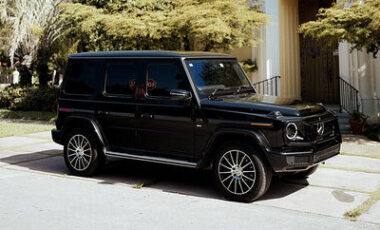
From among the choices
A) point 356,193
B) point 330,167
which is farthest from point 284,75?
point 356,193

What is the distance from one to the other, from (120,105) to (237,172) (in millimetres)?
2322

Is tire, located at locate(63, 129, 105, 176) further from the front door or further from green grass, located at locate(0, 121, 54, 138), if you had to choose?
the front door

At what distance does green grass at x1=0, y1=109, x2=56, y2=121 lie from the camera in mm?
17486

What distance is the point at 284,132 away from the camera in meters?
5.68

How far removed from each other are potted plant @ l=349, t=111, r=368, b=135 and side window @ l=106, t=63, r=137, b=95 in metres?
6.75

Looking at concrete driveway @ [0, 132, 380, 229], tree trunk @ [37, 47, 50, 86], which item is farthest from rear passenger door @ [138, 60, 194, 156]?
tree trunk @ [37, 47, 50, 86]

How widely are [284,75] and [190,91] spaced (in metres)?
9.93

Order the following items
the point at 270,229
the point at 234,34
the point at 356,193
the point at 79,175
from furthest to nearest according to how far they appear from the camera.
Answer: the point at 234,34, the point at 79,175, the point at 356,193, the point at 270,229

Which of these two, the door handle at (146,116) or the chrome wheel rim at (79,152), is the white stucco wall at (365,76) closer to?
the door handle at (146,116)

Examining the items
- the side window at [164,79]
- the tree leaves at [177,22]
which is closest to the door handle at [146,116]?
the side window at [164,79]

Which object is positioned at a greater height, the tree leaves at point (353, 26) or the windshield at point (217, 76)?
the tree leaves at point (353, 26)

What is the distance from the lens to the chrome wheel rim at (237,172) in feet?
19.4

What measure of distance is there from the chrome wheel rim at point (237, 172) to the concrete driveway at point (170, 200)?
9.3 inches

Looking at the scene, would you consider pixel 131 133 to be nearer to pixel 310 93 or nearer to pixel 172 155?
pixel 172 155
